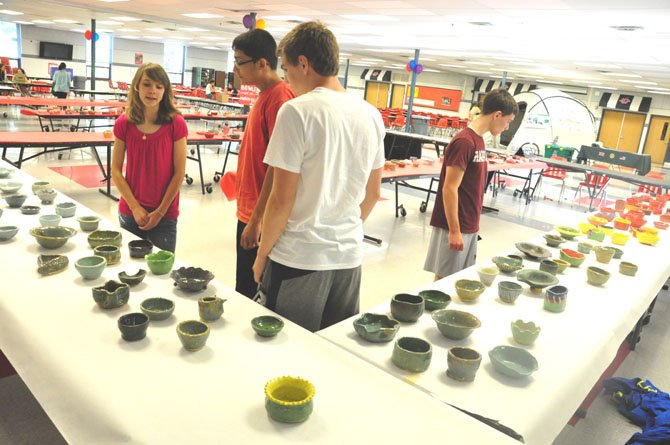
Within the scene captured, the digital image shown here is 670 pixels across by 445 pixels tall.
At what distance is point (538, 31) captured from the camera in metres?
7.81

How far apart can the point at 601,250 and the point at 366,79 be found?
24048mm

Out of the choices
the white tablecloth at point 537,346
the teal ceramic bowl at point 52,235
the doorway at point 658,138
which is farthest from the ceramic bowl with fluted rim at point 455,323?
the doorway at point 658,138

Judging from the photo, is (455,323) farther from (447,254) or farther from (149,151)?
(149,151)

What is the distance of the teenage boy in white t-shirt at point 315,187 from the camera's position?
1.47 m

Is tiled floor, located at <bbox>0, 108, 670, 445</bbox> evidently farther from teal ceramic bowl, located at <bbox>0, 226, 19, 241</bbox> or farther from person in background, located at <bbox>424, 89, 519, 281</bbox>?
person in background, located at <bbox>424, 89, 519, 281</bbox>

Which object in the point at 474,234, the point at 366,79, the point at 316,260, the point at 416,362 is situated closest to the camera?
the point at 416,362

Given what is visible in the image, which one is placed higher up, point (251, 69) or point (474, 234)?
point (251, 69)

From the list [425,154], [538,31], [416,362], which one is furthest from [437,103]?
[416,362]

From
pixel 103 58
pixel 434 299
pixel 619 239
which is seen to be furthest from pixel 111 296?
pixel 103 58

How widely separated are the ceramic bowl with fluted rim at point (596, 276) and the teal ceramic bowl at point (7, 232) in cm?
231

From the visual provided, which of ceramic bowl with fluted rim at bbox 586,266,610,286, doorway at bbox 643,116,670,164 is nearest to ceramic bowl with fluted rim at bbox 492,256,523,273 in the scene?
ceramic bowl with fluted rim at bbox 586,266,610,286

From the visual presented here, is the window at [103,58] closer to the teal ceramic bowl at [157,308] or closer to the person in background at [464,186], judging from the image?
the person in background at [464,186]

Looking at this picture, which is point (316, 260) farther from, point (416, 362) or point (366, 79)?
point (366, 79)

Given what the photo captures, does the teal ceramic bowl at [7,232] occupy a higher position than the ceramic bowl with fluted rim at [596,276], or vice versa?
the ceramic bowl with fluted rim at [596,276]
